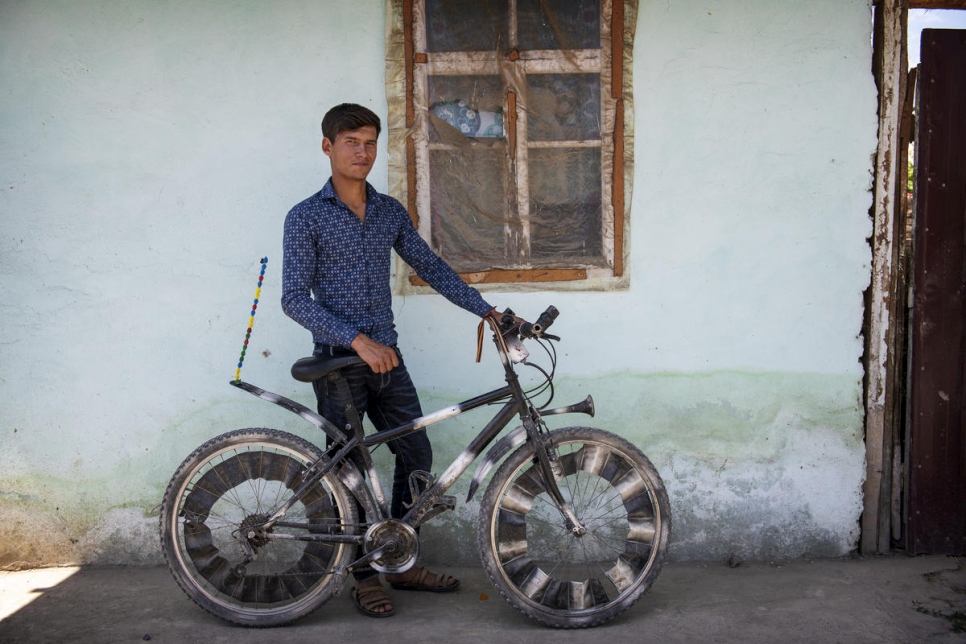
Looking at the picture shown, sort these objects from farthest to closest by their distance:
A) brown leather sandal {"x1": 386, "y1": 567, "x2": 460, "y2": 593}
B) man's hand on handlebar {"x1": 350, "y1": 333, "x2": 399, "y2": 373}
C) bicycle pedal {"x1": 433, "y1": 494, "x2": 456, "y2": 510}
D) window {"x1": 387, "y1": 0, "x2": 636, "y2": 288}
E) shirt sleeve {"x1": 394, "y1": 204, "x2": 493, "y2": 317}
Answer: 1. window {"x1": 387, "y1": 0, "x2": 636, "y2": 288}
2. brown leather sandal {"x1": 386, "y1": 567, "x2": 460, "y2": 593}
3. shirt sleeve {"x1": 394, "y1": 204, "x2": 493, "y2": 317}
4. bicycle pedal {"x1": 433, "y1": 494, "x2": 456, "y2": 510}
5. man's hand on handlebar {"x1": 350, "y1": 333, "x2": 399, "y2": 373}

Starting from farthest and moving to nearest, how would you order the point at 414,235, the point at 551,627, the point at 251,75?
the point at 251,75
the point at 414,235
the point at 551,627

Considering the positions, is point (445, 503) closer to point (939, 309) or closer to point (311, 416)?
point (311, 416)

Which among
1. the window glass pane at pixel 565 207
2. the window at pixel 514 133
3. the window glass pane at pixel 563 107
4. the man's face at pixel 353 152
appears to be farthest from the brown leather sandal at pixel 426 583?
the window glass pane at pixel 563 107

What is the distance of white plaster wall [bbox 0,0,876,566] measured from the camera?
155 inches

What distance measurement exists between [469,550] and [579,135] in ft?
7.21

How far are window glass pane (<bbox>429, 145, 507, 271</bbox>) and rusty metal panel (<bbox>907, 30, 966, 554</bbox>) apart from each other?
6.97ft

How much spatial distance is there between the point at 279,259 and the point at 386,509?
1418 mm

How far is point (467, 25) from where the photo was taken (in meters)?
3.96

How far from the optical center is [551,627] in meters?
3.29

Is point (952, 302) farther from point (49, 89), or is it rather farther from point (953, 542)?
point (49, 89)

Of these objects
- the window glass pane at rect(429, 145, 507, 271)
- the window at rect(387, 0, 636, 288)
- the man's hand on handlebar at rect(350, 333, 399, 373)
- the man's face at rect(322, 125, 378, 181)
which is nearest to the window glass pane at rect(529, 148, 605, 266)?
the window at rect(387, 0, 636, 288)

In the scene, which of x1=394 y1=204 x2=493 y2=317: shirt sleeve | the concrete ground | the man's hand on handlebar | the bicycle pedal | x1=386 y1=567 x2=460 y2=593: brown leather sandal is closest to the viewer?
the man's hand on handlebar

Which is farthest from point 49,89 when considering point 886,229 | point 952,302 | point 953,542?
point 953,542

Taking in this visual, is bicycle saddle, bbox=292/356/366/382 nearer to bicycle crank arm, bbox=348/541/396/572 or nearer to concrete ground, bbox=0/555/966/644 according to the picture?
bicycle crank arm, bbox=348/541/396/572
